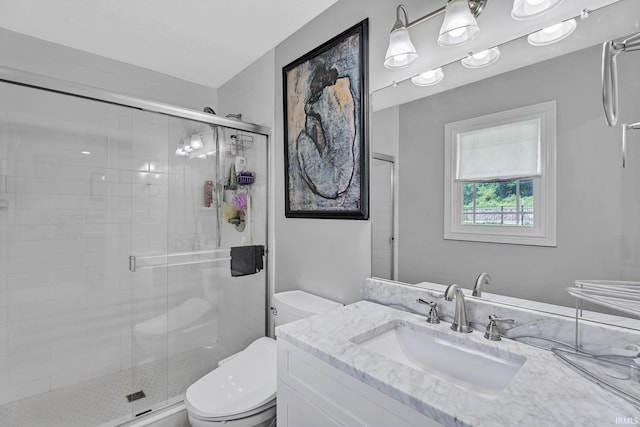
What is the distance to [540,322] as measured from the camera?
0.94m

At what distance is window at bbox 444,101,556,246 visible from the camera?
939mm

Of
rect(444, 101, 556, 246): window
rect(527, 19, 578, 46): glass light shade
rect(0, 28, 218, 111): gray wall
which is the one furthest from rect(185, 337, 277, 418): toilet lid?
rect(0, 28, 218, 111): gray wall

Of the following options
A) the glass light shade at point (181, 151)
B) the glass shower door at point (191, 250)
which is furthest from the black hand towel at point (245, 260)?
the glass light shade at point (181, 151)

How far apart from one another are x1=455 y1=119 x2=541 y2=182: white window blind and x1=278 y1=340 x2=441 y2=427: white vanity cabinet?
2.58 feet

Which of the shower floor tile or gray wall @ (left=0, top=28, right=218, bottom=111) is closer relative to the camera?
the shower floor tile

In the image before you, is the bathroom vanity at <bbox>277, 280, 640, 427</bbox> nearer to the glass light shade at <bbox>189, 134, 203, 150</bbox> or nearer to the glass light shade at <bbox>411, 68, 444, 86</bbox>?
the glass light shade at <bbox>411, 68, 444, 86</bbox>

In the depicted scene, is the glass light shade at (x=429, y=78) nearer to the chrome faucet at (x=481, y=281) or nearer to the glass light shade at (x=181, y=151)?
the chrome faucet at (x=481, y=281)

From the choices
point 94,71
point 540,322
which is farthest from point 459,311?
point 94,71

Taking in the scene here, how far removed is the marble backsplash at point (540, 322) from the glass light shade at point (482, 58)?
83 cm

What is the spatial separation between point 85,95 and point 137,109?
9.1 inches

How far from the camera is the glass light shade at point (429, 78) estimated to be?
4.03 feet

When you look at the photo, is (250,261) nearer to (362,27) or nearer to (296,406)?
(296,406)

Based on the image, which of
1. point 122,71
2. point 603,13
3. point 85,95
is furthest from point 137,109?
point 603,13

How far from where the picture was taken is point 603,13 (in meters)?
0.87
